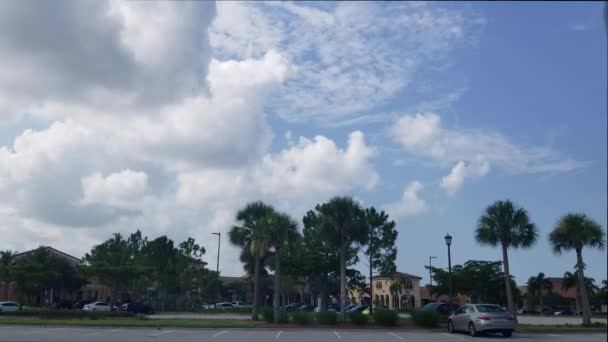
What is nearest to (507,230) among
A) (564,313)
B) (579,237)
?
(579,237)

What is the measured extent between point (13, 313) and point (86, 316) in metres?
9.54

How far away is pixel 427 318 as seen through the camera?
2869cm

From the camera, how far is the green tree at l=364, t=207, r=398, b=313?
5316 cm

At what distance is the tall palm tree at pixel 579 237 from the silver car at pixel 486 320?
35.3 feet

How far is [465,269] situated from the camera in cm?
6269

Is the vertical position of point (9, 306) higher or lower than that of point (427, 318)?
higher

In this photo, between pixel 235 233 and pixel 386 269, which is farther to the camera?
pixel 386 269

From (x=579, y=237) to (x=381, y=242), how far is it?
79.4 feet

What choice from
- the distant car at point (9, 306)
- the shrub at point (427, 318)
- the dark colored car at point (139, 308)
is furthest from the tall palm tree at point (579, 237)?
the distant car at point (9, 306)

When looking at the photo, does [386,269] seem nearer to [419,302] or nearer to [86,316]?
[86,316]

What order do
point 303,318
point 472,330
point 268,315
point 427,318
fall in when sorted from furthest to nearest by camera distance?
point 268,315, point 303,318, point 427,318, point 472,330

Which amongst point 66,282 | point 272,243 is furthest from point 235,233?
point 66,282

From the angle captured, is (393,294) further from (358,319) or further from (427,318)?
(427,318)

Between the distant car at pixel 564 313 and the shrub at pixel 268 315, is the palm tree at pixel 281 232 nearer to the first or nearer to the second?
the shrub at pixel 268 315
